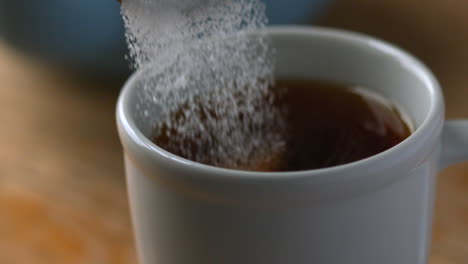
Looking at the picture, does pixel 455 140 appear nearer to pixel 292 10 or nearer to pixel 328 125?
pixel 328 125

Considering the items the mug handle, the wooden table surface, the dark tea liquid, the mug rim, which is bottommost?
the wooden table surface

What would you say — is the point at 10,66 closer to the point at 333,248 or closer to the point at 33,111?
the point at 33,111

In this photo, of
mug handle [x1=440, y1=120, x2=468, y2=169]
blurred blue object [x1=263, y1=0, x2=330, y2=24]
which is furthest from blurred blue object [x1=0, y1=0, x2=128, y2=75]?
mug handle [x1=440, y1=120, x2=468, y2=169]

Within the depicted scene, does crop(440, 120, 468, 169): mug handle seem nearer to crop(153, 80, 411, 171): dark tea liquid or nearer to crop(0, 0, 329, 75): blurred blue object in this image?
crop(153, 80, 411, 171): dark tea liquid

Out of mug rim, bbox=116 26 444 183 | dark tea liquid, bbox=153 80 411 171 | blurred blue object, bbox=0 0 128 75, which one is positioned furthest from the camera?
blurred blue object, bbox=0 0 128 75

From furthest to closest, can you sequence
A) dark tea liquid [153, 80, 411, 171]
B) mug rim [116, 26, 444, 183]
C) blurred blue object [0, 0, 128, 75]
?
1. blurred blue object [0, 0, 128, 75]
2. dark tea liquid [153, 80, 411, 171]
3. mug rim [116, 26, 444, 183]

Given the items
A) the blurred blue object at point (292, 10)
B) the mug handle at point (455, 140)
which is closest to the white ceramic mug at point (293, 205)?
the mug handle at point (455, 140)

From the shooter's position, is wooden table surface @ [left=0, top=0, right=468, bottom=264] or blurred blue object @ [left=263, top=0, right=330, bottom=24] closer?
wooden table surface @ [left=0, top=0, right=468, bottom=264]
